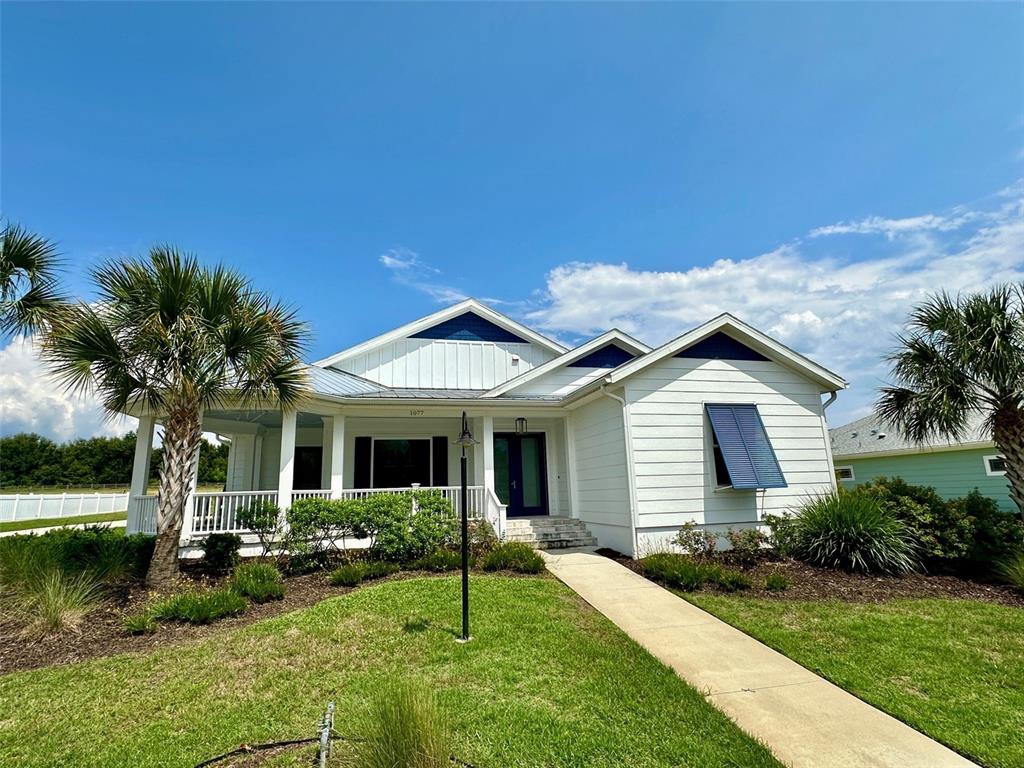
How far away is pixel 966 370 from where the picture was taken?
9.49 metres

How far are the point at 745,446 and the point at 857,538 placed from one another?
2.63 meters

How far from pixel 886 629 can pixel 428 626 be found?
5.60m

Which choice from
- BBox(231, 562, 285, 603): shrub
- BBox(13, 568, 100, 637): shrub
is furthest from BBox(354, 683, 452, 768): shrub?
BBox(13, 568, 100, 637): shrub

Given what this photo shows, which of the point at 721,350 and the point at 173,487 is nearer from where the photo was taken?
the point at 173,487

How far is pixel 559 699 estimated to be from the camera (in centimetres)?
419

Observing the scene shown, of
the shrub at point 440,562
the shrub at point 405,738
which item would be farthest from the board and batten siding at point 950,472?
the shrub at point 405,738

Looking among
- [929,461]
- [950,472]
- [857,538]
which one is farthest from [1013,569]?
[929,461]

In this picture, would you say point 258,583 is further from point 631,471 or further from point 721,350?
point 721,350

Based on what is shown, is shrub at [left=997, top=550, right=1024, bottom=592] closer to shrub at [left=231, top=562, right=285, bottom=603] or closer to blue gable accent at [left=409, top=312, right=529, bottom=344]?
shrub at [left=231, top=562, right=285, bottom=603]

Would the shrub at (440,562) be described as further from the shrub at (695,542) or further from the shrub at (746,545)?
the shrub at (746,545)

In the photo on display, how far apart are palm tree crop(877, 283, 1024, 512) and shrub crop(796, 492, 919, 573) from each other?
2.42 metres

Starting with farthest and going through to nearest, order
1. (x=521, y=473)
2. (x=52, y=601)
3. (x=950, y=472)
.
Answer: (x=950, y=472) → (x=521, y=473) → (x=52, y=601)

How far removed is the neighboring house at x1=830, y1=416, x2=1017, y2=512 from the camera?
14.3 metres

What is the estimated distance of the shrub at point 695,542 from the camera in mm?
9578
